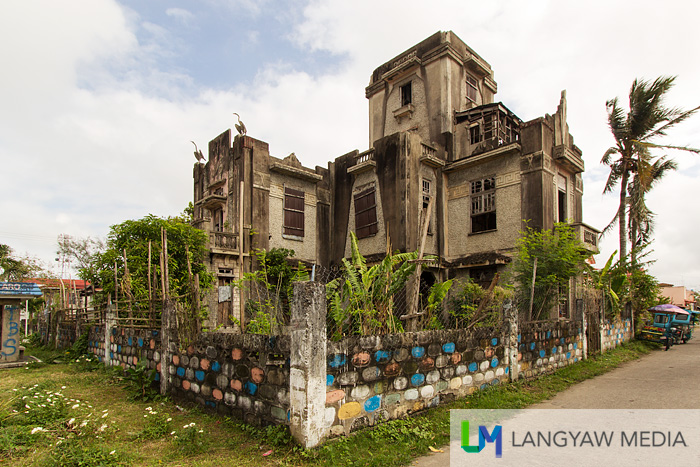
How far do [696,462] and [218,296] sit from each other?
1298 cm

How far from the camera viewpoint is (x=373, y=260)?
597 inches

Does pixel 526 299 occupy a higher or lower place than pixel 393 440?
higher

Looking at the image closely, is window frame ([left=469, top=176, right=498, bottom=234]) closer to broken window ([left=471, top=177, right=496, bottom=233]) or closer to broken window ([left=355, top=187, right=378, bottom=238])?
broken window ([left=471, top=177, right=496, bottom=233])

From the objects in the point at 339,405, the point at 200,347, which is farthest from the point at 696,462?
the point at 200,347

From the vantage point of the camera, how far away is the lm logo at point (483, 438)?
4645mm

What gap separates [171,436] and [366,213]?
11.6 m

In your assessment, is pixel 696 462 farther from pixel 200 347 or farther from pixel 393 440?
pixel 200 347

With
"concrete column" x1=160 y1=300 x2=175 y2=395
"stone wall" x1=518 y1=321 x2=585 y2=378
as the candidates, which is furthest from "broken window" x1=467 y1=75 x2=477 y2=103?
"concrete column" x1=160 y1=300 x2=175 y2=395

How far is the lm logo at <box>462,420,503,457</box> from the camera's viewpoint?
4645mm

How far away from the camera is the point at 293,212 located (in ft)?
53.8

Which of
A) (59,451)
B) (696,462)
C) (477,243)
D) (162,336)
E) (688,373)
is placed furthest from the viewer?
(477,243)

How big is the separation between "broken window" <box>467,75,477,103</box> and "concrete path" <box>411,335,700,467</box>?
37.8 ft

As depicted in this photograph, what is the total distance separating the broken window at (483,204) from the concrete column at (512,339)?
735cm

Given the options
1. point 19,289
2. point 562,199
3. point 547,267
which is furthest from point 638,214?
point 19,289
